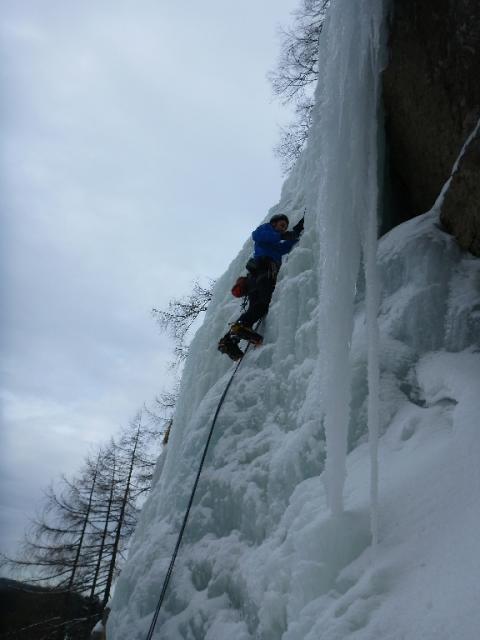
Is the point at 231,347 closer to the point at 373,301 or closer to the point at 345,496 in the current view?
the point at 373,301

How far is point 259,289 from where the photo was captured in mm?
4633

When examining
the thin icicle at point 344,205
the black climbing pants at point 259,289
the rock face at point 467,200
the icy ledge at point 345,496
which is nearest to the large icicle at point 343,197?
the thin icicle at point 344,205

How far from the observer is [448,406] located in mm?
2303

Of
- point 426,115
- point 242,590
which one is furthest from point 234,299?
point 242,590

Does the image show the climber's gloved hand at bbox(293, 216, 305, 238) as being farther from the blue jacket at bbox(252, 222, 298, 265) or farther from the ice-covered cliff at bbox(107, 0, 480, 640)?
the ice-covered cliff at bbox(107, 0, 480, 640)

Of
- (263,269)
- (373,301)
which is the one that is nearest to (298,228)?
(263,269)

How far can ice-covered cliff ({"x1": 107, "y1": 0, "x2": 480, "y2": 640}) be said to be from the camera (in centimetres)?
176

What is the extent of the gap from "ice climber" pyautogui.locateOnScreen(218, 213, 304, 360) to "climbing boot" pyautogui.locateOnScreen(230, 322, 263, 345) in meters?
0.09

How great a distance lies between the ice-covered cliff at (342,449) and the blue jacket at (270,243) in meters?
0.52

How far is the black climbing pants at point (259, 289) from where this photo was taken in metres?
4.46

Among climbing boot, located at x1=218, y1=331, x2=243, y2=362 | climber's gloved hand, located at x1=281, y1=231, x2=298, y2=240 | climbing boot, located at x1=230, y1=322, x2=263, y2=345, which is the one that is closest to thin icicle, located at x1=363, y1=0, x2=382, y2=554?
climbing boot, located at x1=230, y1=322, x2=263, y2=345

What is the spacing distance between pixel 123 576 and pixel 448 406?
2892 millimetres

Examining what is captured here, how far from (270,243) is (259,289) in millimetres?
515

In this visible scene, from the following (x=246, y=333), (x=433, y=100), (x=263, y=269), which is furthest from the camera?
(x=263, y=269)
